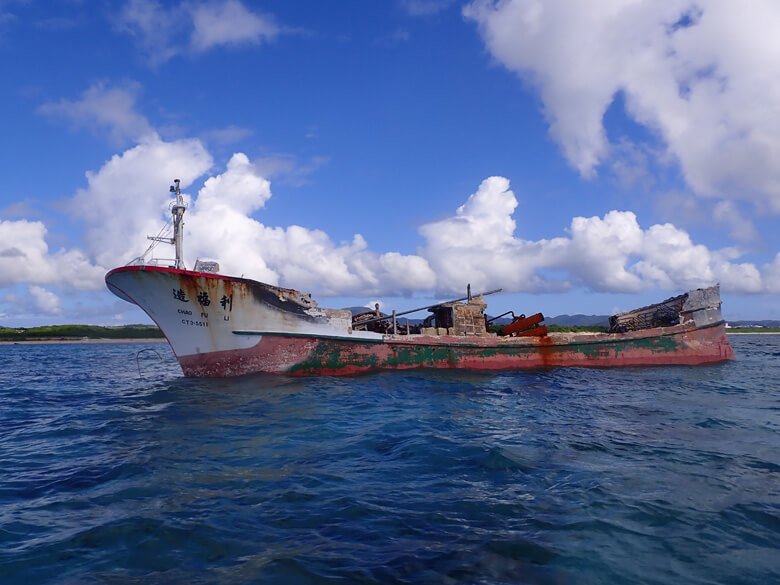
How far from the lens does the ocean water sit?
3.55m

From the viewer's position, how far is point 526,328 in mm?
→ 17969

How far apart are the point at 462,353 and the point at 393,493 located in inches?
446

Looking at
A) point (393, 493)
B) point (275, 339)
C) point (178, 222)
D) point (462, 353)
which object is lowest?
point (393, 493)

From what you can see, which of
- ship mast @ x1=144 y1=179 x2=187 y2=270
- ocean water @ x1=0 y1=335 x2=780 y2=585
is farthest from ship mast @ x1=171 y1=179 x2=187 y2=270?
ocean water @ x1=0 y1=335 x2=780 y2=585

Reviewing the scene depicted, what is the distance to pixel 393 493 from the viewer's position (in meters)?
4.96

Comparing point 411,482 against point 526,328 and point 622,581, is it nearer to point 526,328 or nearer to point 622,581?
point 622,581

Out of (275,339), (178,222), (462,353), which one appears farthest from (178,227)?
(462,353)

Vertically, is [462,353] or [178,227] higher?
[178,227]

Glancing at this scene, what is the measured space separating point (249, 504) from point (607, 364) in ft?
53.5

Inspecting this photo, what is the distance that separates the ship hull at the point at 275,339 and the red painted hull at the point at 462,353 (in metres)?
0.03

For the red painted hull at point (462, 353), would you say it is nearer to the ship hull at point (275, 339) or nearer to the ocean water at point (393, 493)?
the ship hull at point (275, 339)

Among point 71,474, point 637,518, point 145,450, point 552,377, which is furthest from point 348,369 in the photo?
point 637,518

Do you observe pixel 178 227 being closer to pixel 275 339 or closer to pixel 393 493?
pixel 275 339

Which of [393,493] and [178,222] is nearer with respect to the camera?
[393,493]
